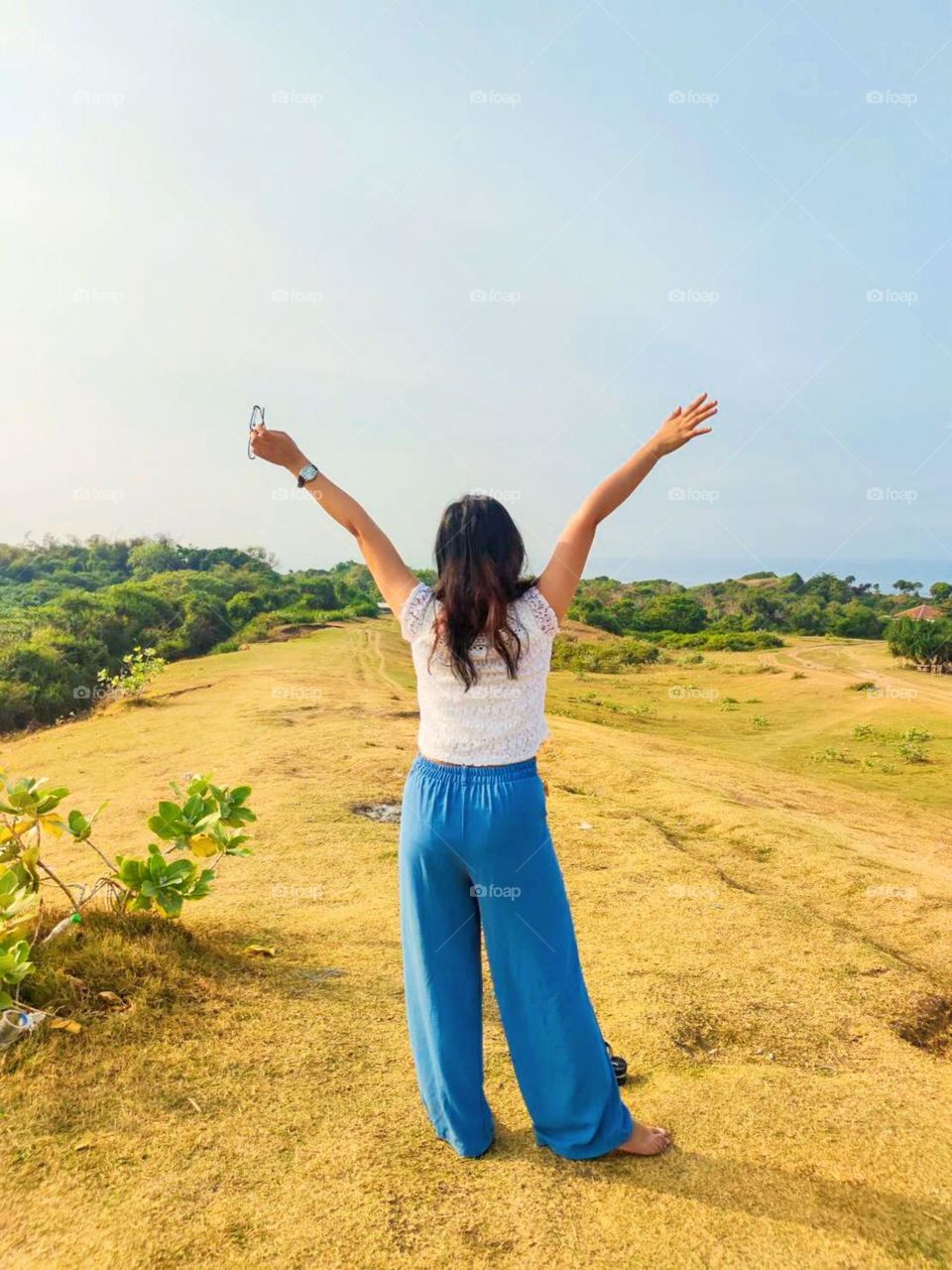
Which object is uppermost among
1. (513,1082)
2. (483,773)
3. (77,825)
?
(483,773)

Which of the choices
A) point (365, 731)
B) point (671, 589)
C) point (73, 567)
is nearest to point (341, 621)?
point (73, 567)

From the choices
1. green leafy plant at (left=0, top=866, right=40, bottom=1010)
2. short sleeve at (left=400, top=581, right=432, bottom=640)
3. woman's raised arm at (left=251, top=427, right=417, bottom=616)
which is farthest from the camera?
green leafy plant at (left=0, top=866, right=40, bottom=1010)

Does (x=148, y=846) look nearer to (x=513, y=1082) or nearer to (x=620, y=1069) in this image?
(x=513, y=1082)

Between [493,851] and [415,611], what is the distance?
0.70m

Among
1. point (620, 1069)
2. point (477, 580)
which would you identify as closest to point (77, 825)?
point (477, 580)

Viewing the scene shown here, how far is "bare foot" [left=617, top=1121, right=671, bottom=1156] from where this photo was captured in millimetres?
2340

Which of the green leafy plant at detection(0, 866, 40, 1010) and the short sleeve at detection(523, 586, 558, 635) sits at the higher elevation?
the short sleeve at detection(523, 586, 558, 635)

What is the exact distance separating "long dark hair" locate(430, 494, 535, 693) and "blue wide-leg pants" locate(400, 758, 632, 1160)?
0.34m

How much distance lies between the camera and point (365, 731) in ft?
34.8

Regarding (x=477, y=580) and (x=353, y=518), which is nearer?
(x=477, y=580)

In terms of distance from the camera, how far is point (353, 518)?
2453mm

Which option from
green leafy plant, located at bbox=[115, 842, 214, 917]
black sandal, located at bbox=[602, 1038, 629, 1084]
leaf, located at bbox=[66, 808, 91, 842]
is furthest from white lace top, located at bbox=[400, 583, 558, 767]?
leaf, located at bbox=[66, 808, 91, 842]

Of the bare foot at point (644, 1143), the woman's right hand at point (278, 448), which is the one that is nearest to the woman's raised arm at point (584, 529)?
the woman's right hand at point (278, 448)

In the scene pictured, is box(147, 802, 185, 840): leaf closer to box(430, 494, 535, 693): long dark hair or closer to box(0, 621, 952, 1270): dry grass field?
box(0, 621, 952, 1270): dry grass field
